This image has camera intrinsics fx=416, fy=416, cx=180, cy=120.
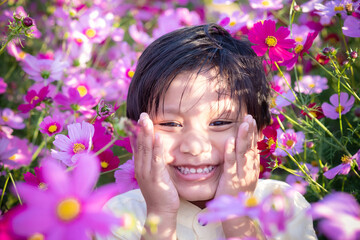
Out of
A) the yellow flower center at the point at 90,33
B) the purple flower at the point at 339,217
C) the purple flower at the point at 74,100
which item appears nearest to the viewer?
the purple flower at the point at 339,217

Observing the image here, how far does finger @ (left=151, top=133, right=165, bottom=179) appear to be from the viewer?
83cm

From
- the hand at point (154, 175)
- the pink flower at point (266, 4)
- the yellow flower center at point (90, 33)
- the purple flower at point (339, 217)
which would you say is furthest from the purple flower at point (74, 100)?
the purple flower at point (339, 217)

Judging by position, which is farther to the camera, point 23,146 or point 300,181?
point 23,146

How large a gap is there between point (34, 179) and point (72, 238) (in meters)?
0.54

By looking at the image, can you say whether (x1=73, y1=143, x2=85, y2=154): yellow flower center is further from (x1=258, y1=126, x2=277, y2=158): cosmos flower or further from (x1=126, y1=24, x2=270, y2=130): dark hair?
(x1=258, y1=126, x2=277, y2=158): cosmos flower

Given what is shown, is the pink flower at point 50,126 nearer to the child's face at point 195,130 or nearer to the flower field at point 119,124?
the flower field at point 119,124

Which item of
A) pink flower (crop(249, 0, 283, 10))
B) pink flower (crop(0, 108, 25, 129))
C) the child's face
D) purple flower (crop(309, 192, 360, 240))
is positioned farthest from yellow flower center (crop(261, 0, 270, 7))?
purple flower (crop(309, 192, 360, 240))

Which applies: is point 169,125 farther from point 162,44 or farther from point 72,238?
point 72,238

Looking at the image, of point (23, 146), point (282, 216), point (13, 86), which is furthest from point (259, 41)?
point (13, 86)

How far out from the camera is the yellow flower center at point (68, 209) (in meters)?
0.43

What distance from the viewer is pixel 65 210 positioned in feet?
1.42

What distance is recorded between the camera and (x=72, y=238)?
41 cm

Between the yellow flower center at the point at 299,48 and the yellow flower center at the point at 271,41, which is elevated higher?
the yellow flower center at the point at 271,41

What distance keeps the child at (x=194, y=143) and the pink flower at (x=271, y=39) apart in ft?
0.26
